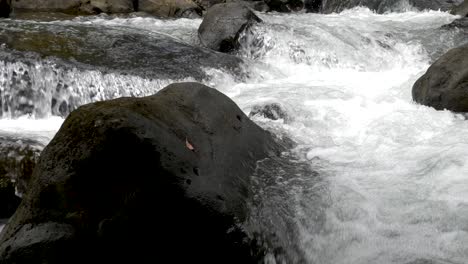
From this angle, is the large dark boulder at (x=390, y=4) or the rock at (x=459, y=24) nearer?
the rock at (x=459, y=24)

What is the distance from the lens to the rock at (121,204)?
317 cm

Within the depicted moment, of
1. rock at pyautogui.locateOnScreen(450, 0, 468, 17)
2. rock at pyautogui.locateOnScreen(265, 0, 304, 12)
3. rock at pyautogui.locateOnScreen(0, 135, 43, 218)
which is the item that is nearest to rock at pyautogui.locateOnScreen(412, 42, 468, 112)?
rock at pyautogui.locateOnScreen(0, 135, 43, 218)

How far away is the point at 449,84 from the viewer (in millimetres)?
6320

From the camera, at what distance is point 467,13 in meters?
12.1

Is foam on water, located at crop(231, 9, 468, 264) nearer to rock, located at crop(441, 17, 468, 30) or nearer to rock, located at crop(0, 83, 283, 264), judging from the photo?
rock, located at crop(441, 17, 468, 30)

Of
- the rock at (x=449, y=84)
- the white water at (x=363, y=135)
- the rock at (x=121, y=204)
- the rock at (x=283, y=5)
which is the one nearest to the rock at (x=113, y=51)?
the white water at (x=363, y=135)

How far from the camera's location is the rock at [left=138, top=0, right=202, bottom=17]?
47.4ft

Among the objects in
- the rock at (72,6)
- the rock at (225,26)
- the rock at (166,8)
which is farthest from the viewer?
the rock at (166,8)

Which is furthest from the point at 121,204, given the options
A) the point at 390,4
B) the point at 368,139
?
the point at 390,4

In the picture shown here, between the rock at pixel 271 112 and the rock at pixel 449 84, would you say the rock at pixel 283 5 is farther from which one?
the rock at pixel 271 112

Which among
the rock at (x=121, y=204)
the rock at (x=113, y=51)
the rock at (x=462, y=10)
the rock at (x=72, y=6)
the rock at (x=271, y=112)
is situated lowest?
the rock at (x=72, y=6)

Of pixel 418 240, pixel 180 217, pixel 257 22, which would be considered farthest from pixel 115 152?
pixel 257 22

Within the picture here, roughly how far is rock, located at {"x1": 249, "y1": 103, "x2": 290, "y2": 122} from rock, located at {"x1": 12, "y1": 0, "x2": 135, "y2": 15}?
909 centimetres

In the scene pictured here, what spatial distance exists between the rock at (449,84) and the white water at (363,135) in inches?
6.1
